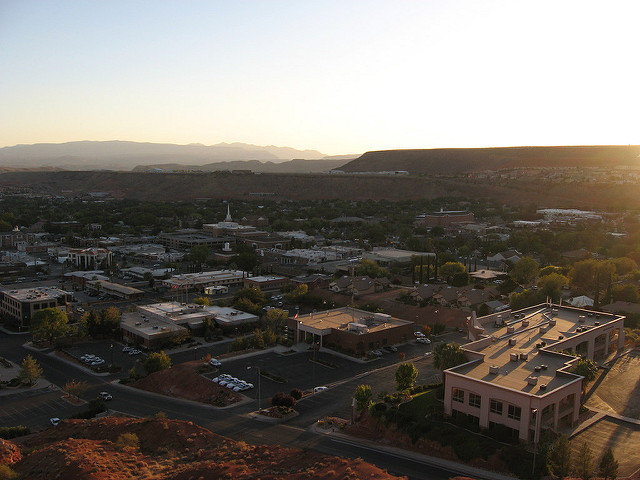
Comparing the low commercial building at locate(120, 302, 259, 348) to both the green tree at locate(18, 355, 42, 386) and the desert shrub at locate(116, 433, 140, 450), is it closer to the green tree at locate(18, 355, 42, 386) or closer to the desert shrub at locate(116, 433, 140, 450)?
the green tree at locate(18, 355, 42, 386)

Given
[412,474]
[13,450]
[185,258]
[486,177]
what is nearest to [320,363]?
[412,474]

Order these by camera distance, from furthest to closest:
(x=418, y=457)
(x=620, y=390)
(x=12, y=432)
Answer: (x=620, y=390) < (x=12, y=432) < (x=418, y=457)

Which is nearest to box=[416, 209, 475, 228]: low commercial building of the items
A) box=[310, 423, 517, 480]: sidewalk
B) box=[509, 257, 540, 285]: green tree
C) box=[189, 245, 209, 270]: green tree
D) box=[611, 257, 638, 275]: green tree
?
box=[611, 257, 638, 275]: green tree

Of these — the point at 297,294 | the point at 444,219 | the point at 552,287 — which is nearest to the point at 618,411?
the point at 552,287

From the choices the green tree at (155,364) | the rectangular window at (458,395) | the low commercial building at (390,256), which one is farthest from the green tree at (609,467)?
the low commercial building at (390,256)

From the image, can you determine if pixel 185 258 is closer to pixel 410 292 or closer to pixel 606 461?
pixel 410 292

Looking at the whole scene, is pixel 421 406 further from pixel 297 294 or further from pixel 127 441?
pixel 297 294
